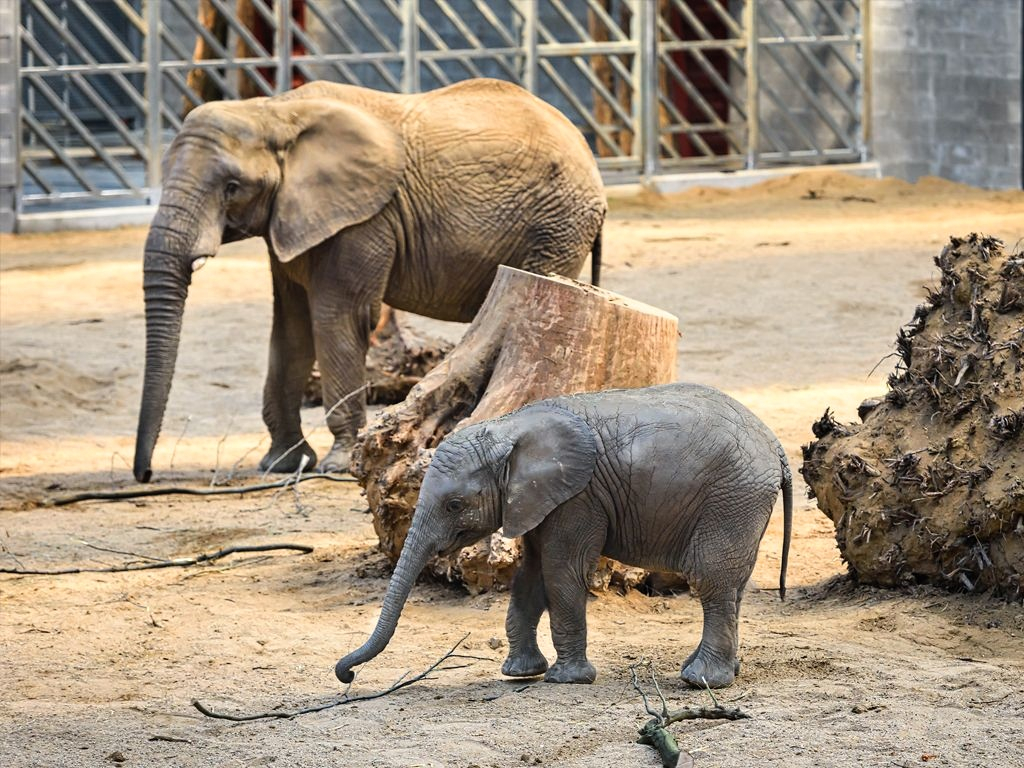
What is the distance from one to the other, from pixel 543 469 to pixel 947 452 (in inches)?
74.8

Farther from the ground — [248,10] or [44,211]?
[248,10]

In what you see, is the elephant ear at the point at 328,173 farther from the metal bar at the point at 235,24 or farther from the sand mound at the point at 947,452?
the metal bar at the point at 235,24

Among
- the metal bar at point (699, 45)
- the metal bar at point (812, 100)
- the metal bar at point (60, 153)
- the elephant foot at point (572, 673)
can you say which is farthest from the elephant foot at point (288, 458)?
the metal bar at point (812, 100)

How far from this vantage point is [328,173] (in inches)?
363

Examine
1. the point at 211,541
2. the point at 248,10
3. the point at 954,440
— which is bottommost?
the point at 211,541

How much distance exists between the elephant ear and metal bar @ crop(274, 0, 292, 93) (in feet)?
30.8

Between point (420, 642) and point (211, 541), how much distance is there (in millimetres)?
2153

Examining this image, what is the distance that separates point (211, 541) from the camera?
798 centimetres

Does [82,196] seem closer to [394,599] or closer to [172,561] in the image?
[172,561]

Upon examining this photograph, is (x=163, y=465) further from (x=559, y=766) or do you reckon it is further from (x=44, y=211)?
(x=44, y=211)

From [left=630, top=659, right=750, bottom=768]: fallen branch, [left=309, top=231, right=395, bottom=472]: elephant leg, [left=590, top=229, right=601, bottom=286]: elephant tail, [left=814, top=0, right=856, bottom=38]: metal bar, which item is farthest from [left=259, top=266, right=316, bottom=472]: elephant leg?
[left=814, top=0, right=856, bottom=38]: metal bar

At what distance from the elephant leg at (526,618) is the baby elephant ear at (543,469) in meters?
0.27

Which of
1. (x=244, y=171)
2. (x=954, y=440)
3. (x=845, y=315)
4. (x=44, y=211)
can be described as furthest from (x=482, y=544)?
(x=44, y=211)

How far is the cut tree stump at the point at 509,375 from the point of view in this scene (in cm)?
664
